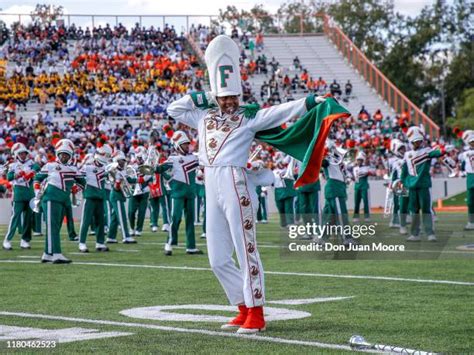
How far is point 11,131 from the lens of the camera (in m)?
36.2

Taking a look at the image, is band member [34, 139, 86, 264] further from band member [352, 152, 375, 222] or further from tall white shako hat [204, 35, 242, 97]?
band member [352, 152, 375, 222]

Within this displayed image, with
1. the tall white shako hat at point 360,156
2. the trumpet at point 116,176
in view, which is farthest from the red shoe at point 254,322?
the tall white shako hat at point 360,156

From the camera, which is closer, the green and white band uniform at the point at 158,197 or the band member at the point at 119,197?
the band member at the point at 119,197

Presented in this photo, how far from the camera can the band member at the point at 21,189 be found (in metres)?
18.7

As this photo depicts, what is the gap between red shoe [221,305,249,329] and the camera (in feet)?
25.7

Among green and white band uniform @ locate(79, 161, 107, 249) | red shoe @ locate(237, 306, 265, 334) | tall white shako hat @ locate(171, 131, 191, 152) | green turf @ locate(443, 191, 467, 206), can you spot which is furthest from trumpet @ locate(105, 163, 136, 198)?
green turf @ locate(443, 191, 467, 206)

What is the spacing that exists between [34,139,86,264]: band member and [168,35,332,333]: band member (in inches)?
276

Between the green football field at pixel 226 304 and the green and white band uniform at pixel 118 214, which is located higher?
the green and white band uniform at pixel 118 214

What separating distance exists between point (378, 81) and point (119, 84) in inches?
458

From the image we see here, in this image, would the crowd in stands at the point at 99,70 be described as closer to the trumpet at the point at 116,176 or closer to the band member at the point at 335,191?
the trumpet at the point at 116,176

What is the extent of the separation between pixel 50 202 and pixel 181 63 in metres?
31.3

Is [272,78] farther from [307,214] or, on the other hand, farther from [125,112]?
[307,214]

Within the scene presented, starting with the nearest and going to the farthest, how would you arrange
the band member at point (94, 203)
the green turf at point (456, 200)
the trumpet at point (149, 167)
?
1. the trumpet at point (149, 167)
2. the band member at point (94, 203)
3. the green turf at point (456, 200)

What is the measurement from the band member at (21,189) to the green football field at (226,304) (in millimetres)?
3393
